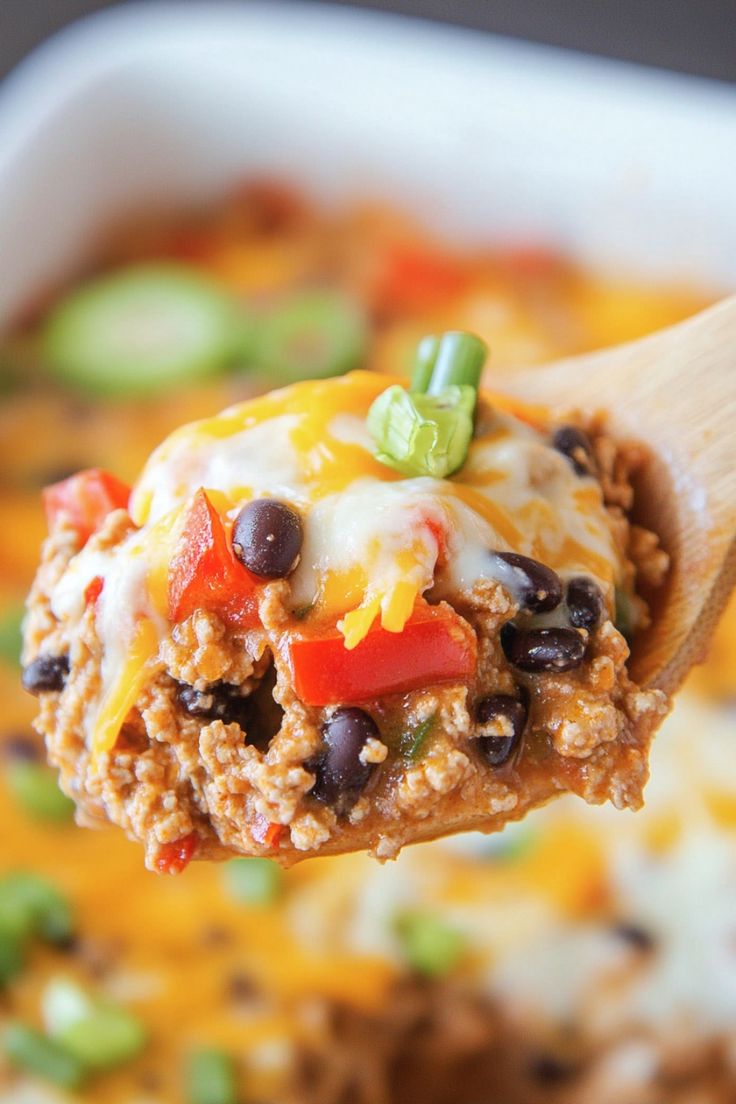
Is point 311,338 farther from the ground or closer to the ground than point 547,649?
closer to the ground

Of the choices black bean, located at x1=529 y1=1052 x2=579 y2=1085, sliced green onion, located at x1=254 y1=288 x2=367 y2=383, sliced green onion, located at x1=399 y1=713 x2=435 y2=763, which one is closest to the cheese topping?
sliced green onion, located at x1=399 y1=713 x2=435 y2=763

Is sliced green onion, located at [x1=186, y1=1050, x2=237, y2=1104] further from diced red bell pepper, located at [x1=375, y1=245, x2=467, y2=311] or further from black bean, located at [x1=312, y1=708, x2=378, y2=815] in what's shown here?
diced red bell pepper, located at [x1=375, y1=245, x2=467, y2=311]

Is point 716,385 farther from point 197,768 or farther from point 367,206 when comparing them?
point 367,206

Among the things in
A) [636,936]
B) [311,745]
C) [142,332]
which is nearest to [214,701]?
[311,745]

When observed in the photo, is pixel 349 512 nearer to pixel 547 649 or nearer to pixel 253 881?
pixel 547 649

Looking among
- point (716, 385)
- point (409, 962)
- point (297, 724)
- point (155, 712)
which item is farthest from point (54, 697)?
point (409, 962)

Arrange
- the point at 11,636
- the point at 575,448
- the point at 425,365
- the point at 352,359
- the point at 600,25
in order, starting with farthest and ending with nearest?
the point at 600,25, the point at 352,359, the point at 11,636, the point at 425,365, the point at 575,448

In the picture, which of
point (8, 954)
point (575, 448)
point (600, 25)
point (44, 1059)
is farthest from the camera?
point (600, 25)

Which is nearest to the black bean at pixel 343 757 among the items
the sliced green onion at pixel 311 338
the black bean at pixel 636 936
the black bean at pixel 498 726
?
the black bean at pixel 498 726
